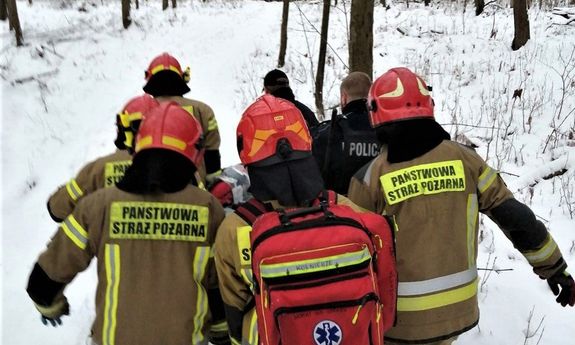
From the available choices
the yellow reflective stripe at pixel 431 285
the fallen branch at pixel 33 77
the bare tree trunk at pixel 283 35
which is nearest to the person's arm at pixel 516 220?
the yellow reflective stripe at pixel 431 285

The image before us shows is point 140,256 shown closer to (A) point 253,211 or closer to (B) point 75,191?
→ (A) point 253,211

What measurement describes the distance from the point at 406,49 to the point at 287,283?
12.1 metres

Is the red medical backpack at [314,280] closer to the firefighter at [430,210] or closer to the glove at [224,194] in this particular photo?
the firefighter at [430,210]

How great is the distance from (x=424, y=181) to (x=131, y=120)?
70.4 inches

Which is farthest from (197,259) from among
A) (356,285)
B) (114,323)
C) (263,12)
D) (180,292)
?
(263,12)

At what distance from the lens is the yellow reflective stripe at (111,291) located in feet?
6.95

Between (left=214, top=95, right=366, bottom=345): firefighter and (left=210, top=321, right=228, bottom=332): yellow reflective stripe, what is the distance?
0.33m

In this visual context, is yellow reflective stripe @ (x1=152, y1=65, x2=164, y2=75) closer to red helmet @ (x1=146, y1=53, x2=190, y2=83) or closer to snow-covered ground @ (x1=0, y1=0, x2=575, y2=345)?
red helmet @ (x1=146, y1=53, x2=190, y2=83)

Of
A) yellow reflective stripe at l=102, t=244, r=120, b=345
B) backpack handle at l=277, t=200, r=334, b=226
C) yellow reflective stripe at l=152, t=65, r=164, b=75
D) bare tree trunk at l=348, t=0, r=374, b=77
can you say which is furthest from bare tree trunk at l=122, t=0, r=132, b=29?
backpack handle at l=277, t=200, r=334, b=226

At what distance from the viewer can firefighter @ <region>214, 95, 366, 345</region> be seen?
195 centimetres

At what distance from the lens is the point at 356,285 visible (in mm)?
1721

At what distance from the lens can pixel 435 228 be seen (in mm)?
2314

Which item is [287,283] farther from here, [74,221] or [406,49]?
[406,49]

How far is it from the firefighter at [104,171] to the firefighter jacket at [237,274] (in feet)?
3.74
